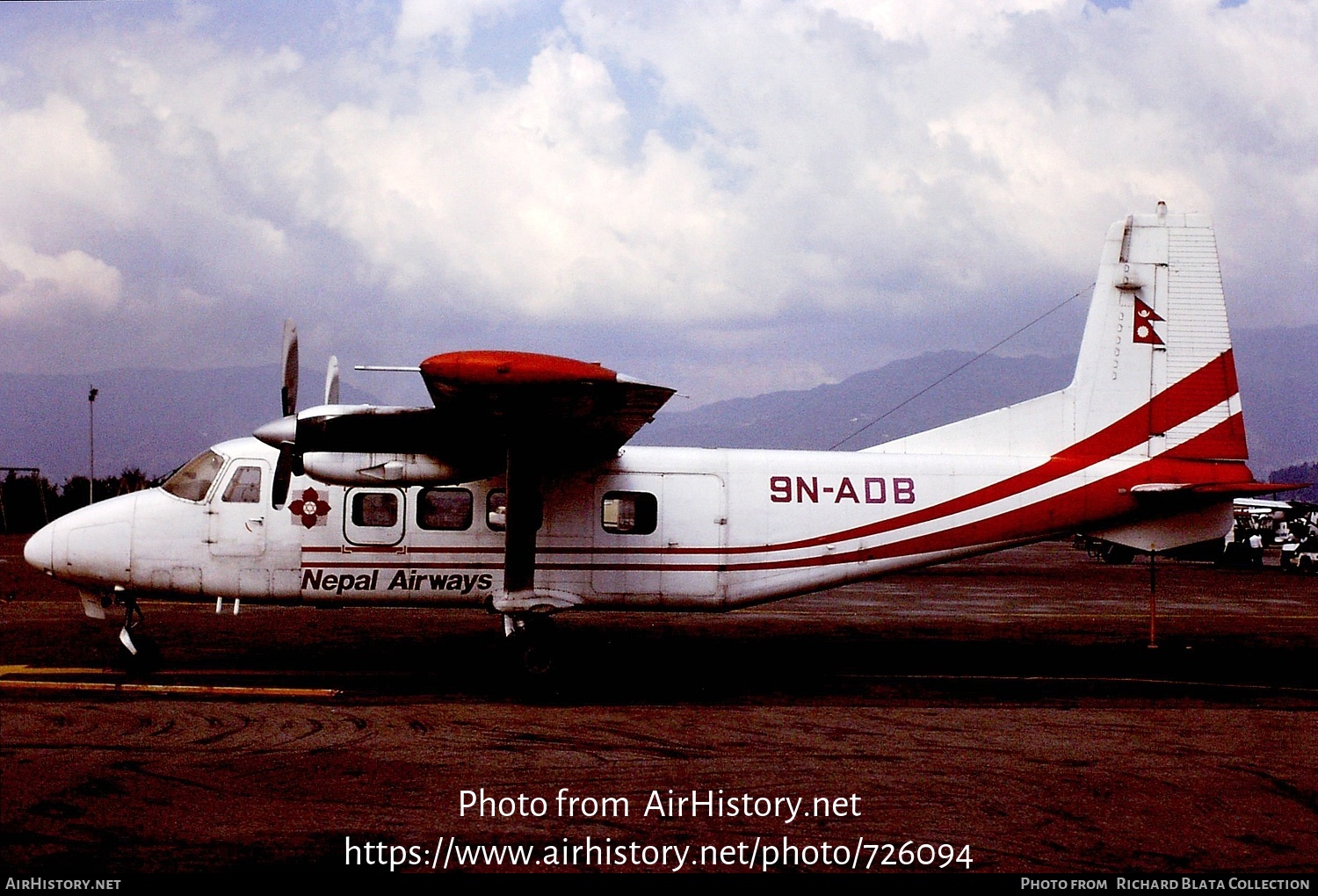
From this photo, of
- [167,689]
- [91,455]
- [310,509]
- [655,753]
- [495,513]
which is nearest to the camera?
[655,753]

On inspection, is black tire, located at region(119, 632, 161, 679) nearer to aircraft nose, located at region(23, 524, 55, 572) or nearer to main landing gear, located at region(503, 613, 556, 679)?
aircraft nose, located at region(23, 524, 55, 572)

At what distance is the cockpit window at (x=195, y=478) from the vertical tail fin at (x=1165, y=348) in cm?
1022

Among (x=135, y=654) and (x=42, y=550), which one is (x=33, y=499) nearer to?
(x=42, y=550)

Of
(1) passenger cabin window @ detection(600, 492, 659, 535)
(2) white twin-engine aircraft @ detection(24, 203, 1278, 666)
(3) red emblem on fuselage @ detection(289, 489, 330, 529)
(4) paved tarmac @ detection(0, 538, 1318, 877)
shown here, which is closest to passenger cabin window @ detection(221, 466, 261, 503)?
(2) white twin-engine aircraft @ detection(24, 203, 1278, 666)

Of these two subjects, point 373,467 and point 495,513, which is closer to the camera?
point 373,467

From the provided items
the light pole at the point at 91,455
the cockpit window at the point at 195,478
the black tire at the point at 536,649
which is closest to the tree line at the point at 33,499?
the light pole at the point at 91,455

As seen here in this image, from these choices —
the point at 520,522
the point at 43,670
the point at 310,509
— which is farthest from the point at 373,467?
the point at 43,670

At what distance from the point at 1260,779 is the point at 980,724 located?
7.44 ft

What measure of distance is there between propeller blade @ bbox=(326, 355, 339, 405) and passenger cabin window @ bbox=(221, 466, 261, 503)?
1138 mm

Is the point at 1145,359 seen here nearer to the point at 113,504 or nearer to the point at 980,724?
the point at 980,724

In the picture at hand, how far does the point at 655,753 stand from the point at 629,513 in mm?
3931

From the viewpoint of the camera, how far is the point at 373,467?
1018cm

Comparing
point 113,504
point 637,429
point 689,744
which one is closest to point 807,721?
point 689,744

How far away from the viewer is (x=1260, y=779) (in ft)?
24.3
